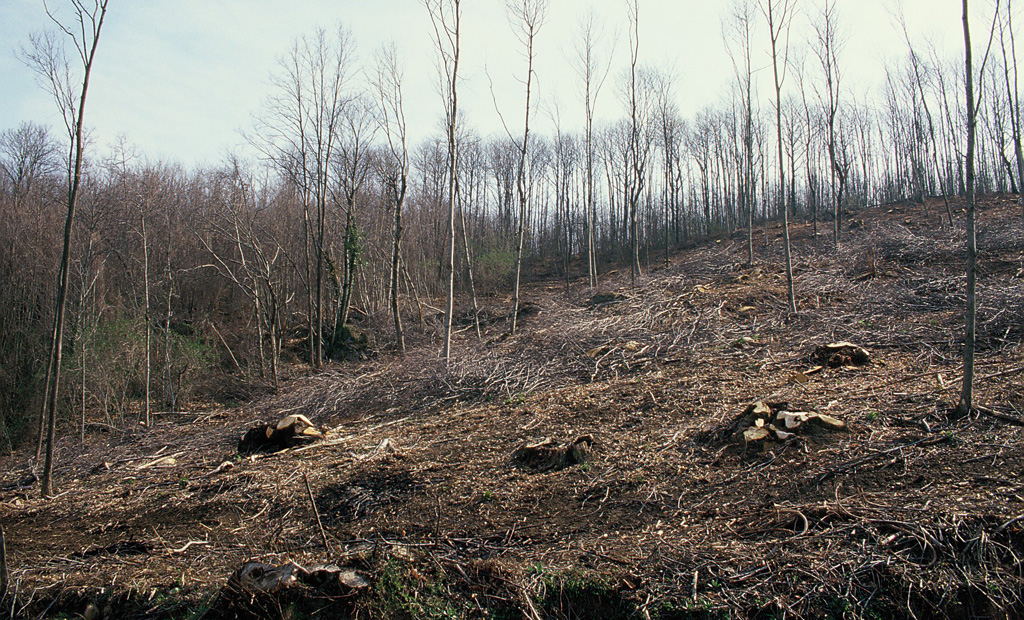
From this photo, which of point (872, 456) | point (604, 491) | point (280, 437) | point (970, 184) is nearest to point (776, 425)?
point (872, 456)

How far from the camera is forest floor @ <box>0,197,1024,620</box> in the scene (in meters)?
3.51

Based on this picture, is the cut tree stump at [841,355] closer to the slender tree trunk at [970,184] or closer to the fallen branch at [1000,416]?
the fallen branch at [1000,416]

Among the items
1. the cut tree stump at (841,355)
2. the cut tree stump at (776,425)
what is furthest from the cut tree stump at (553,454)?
the cut tree stump at (841,355)

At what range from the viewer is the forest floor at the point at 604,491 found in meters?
3.51

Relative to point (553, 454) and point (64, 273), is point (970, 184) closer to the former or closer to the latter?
point (553, 454)

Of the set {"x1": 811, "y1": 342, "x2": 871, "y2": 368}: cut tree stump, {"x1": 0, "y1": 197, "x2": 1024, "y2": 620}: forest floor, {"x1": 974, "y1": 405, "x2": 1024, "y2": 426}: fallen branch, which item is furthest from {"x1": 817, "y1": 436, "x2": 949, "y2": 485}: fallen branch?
{"x1": 811, "y1": 342, "x2": 871, "y2": 368}: cut tree stump

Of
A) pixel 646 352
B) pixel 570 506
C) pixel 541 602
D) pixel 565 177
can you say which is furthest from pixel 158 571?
pixel 565 177

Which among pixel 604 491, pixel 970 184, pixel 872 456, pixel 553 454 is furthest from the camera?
pixel 553 454

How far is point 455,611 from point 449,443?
3.56 metres

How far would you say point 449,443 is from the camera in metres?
7.17

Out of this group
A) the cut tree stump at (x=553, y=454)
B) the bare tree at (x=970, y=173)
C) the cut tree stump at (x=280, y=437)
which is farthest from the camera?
the cut tree stump at (x=280, y=437)

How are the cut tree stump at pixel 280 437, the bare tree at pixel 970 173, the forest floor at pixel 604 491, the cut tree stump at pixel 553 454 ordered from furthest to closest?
the cut tree stump at pixel 280 437, the cut tree stump at pixel 553 454, the bare tree at pixel 970 173, the forest floor at pixel 604 491

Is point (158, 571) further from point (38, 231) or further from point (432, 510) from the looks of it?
point (38, 231)

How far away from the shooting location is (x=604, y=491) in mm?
5227
